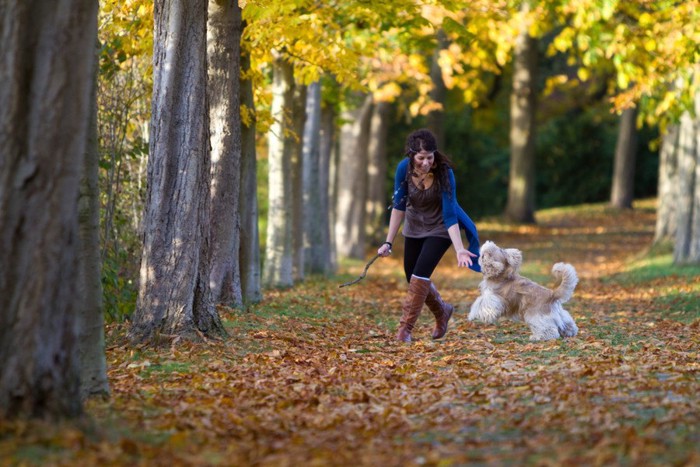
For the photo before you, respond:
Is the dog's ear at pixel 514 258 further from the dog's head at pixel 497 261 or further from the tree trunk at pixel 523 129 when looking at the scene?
the tree trunk at pixel 523 129

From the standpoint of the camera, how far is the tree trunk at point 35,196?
18.9 ft

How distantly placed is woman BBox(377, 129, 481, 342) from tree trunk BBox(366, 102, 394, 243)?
682 inches

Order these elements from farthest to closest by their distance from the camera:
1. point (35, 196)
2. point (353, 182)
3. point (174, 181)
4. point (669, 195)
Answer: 1. point (669, 195)
2. point (353, 182)
3. point (174, 181)
4. point (35, 196)

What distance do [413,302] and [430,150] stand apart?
1.61 m

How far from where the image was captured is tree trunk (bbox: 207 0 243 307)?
37.3 feet

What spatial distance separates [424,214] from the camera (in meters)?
10.4

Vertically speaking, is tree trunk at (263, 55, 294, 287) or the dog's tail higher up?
tree trunk at (263, 55, 294, 287)

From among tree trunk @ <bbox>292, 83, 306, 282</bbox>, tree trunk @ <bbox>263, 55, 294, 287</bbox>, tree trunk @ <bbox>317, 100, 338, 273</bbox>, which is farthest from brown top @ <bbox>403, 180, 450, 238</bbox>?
tree trunk @ <bbox>317, 100, 338, 273</bbox>

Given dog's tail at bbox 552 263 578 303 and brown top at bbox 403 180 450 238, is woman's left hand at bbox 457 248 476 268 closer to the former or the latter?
brown top at bbox 403 180 450 238

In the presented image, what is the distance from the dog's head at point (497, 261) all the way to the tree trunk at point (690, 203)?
980 centimetres

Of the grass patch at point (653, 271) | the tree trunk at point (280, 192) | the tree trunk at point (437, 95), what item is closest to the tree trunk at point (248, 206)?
the tree trunk at point (280, 192)

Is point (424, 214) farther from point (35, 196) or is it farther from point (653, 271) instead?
point (653, 271)

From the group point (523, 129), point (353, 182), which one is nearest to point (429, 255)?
point (353, 182)

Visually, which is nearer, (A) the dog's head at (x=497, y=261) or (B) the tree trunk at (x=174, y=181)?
(B) the tree trunk at (x=174, y=181)
